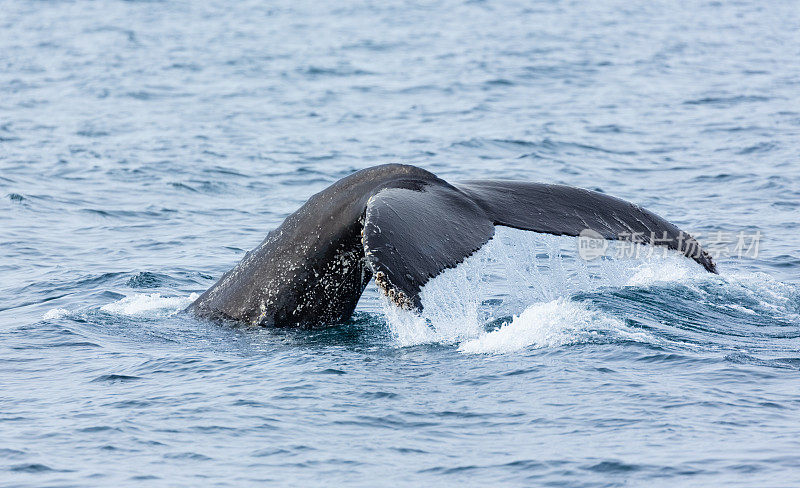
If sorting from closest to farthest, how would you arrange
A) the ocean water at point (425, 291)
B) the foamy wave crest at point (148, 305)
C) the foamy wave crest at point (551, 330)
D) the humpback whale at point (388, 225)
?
the ocean water at point (425, 291) → the humpback whale at point (388, 225) → the foamy wave crest at point (551, 330) → the foamy wave crest at point (148, 305)

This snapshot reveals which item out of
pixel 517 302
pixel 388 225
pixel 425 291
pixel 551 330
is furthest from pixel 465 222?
pixel 517 302

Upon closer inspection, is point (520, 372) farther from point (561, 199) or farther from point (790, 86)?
point (790, 86)

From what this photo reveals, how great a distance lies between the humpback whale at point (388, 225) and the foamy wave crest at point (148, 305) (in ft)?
5.35

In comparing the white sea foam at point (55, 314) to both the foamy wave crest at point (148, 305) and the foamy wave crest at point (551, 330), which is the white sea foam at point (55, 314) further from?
the foamy wave crest at point (551, 330)

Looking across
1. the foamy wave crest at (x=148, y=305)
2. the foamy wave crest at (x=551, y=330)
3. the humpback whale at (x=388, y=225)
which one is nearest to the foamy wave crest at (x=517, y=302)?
the foamy wave crest at (x=551, y=330)

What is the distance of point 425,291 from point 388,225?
51cm

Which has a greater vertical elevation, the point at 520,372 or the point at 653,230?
the point at 653,230

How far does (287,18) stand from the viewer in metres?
40.8

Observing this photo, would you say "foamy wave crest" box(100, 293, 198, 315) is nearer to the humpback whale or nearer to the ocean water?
the ocean water

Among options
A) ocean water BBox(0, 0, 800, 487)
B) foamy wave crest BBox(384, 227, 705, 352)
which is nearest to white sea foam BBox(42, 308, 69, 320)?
ocean water BBox(0, 0, 800, 487)

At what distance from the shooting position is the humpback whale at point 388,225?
6.60m

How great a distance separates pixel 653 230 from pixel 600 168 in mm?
9595

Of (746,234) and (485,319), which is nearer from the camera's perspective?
(485,319)

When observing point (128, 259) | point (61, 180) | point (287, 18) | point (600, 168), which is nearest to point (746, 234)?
point (600, 168)
